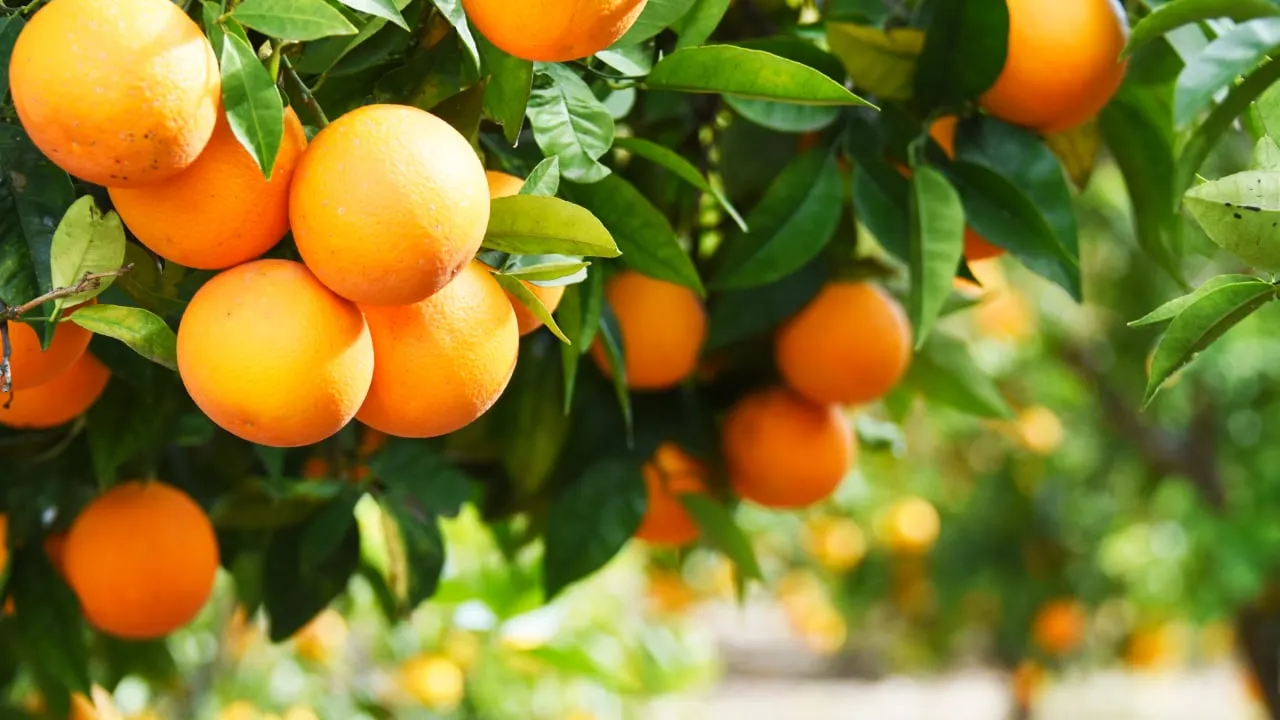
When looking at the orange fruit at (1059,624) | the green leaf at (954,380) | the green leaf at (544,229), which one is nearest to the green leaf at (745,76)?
the green leaf at (544,229)

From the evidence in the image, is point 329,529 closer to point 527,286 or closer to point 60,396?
point 60,396

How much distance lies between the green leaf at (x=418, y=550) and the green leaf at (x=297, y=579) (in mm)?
33

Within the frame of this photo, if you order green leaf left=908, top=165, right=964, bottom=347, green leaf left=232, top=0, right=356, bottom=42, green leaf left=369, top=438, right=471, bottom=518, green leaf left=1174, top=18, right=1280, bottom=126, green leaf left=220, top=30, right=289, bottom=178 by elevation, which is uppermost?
green leaf left=232, top=0, right=356, bottom=42

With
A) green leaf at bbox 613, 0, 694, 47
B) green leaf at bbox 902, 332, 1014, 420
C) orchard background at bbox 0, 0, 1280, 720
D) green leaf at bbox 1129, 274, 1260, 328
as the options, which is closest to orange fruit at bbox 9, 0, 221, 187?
orchard background at bbox 0, 0, 1280, 720

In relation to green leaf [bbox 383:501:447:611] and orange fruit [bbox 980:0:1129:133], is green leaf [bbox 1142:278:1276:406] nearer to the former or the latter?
orange fruit [bbox 980:0:1129:133]

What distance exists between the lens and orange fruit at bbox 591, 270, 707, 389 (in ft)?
2.73

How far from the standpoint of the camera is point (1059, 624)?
11.3 feet

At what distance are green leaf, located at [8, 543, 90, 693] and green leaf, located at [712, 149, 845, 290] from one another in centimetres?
46

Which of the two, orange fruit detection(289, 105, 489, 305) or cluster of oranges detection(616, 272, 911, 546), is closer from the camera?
orange fruit detection(289, 105, 489, 305)

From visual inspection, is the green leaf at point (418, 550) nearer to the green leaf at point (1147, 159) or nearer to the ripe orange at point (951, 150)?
the ripe orange at point (951, 150)

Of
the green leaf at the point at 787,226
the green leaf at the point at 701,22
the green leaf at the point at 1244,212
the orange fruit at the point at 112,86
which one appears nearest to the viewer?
the orange fruit at the point at 112,86

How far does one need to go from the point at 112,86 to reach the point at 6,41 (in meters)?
0.10

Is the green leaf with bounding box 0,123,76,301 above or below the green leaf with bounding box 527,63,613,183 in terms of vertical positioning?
below

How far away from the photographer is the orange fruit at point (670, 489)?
924mm
